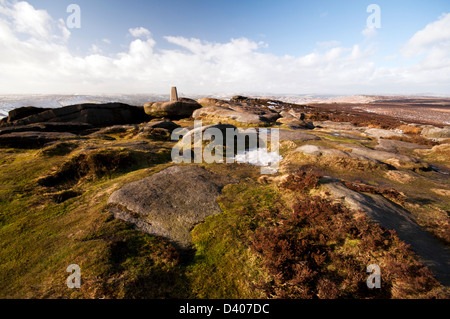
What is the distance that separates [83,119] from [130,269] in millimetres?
42096

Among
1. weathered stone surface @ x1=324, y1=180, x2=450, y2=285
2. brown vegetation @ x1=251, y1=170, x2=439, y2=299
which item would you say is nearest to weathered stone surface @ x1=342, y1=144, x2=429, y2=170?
weathered stone surface @ x1=324, y1=180, x2=450, y2=285

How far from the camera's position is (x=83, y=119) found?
37219 mm

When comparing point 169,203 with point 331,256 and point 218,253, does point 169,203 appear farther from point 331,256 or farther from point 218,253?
point 331,256

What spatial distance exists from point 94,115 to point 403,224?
47.5m

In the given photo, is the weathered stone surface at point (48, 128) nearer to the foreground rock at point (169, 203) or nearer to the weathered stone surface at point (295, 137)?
the foreground rock at point (169, 203)

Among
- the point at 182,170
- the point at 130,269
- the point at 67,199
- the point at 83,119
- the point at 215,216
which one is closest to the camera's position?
the point at 130,269

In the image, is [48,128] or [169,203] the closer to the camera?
[169,203]

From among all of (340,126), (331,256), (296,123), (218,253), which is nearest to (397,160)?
(331,256)

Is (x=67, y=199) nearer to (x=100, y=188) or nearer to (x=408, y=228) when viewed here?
(x=100, y=188)

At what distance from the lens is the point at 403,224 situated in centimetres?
739

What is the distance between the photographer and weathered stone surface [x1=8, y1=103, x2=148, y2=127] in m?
33.6
